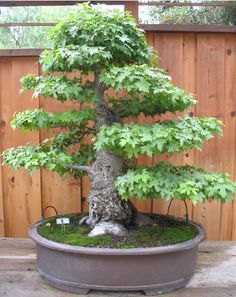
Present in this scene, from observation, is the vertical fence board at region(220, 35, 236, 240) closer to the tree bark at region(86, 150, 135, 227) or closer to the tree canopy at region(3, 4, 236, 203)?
the tree canopy at region(3, 4, 236, 203)

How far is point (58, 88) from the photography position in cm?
134

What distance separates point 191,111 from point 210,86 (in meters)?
0.14

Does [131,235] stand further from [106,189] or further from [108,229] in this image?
[106,189]

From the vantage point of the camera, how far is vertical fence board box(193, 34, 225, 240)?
178 cm

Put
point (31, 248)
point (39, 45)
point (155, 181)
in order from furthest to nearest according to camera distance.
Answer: point (39, 45) < point (31, 248) < point (155, 181)

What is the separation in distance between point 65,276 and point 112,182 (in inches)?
14.3

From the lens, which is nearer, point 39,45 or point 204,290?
point 204,290

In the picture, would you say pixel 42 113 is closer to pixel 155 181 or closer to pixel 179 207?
pixel 155 181

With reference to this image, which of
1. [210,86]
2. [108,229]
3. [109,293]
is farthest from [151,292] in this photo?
[210,86]

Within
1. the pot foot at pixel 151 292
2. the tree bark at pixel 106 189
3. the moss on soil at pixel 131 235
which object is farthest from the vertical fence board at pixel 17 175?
the pot foot at pixel 151 292

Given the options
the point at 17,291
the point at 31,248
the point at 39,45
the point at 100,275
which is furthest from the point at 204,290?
the point at 39,45

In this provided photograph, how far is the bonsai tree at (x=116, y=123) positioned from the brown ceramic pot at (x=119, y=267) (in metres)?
0.15

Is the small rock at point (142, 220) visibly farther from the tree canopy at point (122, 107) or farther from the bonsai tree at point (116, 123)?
the tree canopy at point (122, 107)

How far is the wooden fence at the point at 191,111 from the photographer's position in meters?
1.78
